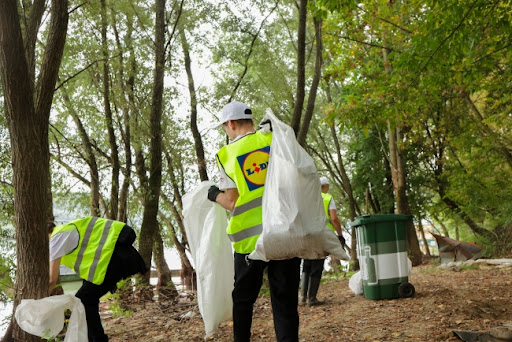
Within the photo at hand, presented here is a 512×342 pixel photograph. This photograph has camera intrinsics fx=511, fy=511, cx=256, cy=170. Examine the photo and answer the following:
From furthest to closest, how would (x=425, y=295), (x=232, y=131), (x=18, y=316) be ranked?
(x=425, y=295)
(x=18, y=316)
(x=232, y=131)

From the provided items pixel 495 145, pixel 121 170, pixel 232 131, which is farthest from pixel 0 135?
pixel 495 145

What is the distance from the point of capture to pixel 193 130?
13328 millimetres

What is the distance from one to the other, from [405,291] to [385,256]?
516 millimetres

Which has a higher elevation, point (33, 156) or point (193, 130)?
point (193, 130)

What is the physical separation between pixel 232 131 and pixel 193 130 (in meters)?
9.70

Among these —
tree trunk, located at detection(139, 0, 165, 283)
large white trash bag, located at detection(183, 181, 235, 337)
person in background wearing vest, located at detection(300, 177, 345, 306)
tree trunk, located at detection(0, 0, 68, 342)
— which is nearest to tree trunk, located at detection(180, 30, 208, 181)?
tree trunk, located at detection(139, 0, 165, 283)

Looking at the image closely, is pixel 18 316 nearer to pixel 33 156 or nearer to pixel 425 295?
pixel 33 156

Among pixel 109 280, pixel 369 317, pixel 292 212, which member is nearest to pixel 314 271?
pixel 369 317

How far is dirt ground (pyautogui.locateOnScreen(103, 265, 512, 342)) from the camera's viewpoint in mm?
4953

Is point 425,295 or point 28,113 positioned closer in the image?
point 28,113

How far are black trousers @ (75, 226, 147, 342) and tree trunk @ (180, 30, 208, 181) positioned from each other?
760 centimetres

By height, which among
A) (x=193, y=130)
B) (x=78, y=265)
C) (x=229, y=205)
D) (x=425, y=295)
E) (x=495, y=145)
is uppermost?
(x=193, y=130)

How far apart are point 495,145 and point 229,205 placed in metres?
11.6

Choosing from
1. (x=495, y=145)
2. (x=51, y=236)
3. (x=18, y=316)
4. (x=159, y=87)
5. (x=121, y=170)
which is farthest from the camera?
(x=495, y=145)
